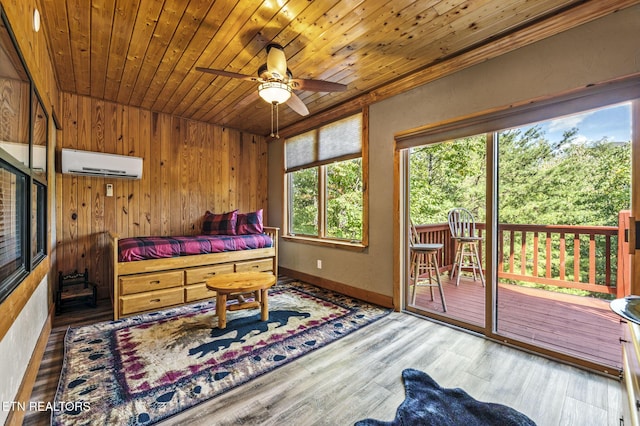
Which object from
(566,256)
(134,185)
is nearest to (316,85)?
(134,185)

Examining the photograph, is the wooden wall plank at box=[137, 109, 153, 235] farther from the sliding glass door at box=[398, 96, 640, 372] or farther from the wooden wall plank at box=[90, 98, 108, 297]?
the sliding glass door at box=[398, 96, 640, 372]

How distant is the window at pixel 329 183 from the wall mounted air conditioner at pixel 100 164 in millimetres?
2161

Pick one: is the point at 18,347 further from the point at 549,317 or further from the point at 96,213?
the point at 549,317

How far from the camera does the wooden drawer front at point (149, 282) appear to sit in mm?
2865

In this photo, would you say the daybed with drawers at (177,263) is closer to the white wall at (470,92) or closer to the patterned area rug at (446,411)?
the white wall at (470,92)

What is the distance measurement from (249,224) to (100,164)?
6.30ft

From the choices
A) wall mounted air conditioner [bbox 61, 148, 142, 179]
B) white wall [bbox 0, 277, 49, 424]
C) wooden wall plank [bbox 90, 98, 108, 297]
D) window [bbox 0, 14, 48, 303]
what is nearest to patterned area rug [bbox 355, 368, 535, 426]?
white wall [bbox 0, 277, 49, 424]

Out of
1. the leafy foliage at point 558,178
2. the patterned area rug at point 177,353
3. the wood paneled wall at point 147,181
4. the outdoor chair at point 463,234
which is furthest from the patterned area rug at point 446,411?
the wood paneled wall at point 147,181

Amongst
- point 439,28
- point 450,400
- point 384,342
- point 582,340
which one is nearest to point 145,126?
point 439,28

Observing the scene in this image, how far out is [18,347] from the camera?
1492mm

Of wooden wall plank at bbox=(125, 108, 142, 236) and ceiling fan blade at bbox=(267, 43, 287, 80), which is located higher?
ceiling fan blade at bbox=(267, 43, 287, 80)

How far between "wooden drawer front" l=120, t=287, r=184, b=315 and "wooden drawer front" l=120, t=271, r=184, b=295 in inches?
2.0

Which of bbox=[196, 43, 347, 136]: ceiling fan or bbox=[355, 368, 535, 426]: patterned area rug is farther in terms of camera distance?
bbox=[196, 43, 347, 136]: ceiling fan

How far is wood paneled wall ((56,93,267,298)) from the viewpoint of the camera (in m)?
3.35
